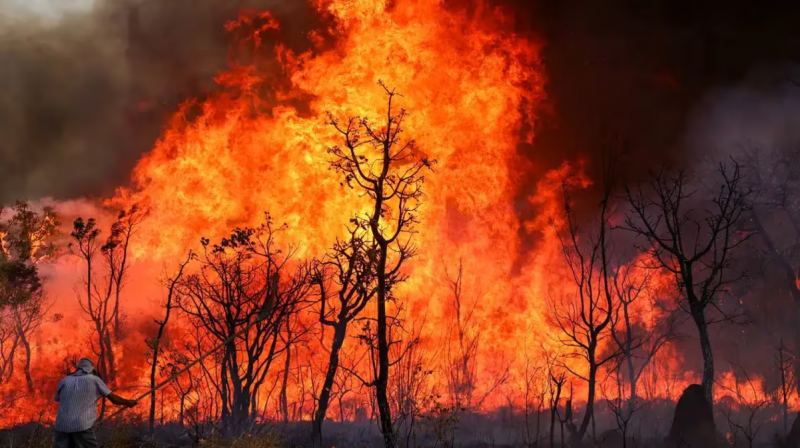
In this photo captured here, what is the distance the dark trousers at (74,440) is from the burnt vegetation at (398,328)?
8571 millimetres

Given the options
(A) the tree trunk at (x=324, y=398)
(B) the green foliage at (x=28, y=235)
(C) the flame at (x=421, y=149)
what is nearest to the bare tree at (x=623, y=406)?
(C) the flame at (x=421, y=149)

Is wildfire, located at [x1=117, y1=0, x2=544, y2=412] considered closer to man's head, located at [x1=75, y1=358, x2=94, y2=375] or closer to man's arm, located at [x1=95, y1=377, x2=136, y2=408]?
man's head, located at [x1=75, y1=358, x2=94, y2=375]

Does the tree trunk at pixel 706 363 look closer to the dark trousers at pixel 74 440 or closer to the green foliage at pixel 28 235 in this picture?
the dark trousers at pixel 74 440

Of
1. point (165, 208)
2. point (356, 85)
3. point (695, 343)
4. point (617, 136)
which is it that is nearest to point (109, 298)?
point (165, 208)

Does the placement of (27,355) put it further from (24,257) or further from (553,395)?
(553,395)

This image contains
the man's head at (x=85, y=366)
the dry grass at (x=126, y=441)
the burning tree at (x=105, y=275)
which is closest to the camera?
the man's head at (x=85, y=366)

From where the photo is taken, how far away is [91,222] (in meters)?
32.2

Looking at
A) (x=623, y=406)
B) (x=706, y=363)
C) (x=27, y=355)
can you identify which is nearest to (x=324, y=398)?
Answer: (x=706, y=363)

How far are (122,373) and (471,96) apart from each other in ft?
79.4

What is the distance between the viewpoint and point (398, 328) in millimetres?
29719

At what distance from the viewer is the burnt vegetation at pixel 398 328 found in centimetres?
2400

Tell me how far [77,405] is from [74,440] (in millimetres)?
744

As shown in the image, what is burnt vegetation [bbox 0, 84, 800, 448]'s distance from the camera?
2400 cm

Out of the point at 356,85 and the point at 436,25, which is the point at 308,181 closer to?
the point at 356,85
